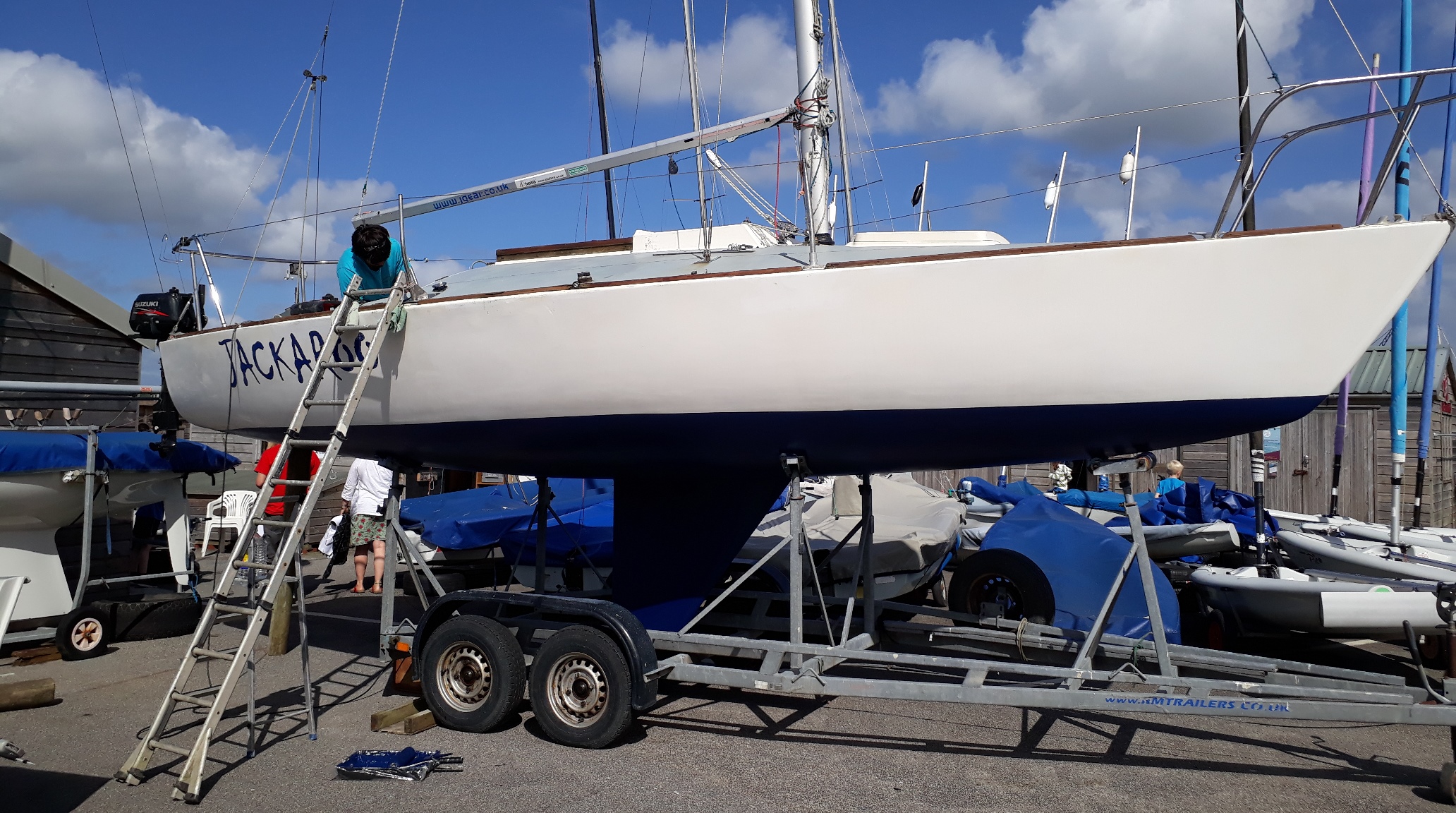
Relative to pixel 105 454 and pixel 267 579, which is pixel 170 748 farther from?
pixel 105 454

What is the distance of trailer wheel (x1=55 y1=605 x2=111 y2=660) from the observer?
5.91 metres

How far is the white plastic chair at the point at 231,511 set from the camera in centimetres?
1120

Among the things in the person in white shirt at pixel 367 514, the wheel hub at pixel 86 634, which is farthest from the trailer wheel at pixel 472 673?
the person in white shirt at pixel 367 514

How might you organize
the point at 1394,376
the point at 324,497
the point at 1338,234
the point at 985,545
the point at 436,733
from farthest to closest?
the point at 324,497 < the point at 1394,376 < the point at 985,545 < the point at 436,733 < the point at 1338,234

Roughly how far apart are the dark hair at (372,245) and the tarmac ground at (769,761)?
7.89 ft

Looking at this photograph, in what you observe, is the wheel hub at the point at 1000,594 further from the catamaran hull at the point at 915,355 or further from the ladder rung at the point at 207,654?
the ladder rung at the point at 207,654

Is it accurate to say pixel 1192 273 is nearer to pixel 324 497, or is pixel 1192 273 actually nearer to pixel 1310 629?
pixel 1310 629

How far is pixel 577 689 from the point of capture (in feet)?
14.3

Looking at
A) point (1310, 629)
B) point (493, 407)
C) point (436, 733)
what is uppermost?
point (493, 407)

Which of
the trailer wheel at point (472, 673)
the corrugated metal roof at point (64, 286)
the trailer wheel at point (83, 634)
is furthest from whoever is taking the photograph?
the corrugated metal roof at point (64, 286)

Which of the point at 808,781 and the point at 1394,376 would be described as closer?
the point at 808,781

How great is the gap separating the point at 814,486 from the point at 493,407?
7001 millimetres

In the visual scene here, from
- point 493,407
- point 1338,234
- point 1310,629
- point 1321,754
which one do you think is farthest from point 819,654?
point 1310,629

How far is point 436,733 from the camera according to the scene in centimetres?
452
